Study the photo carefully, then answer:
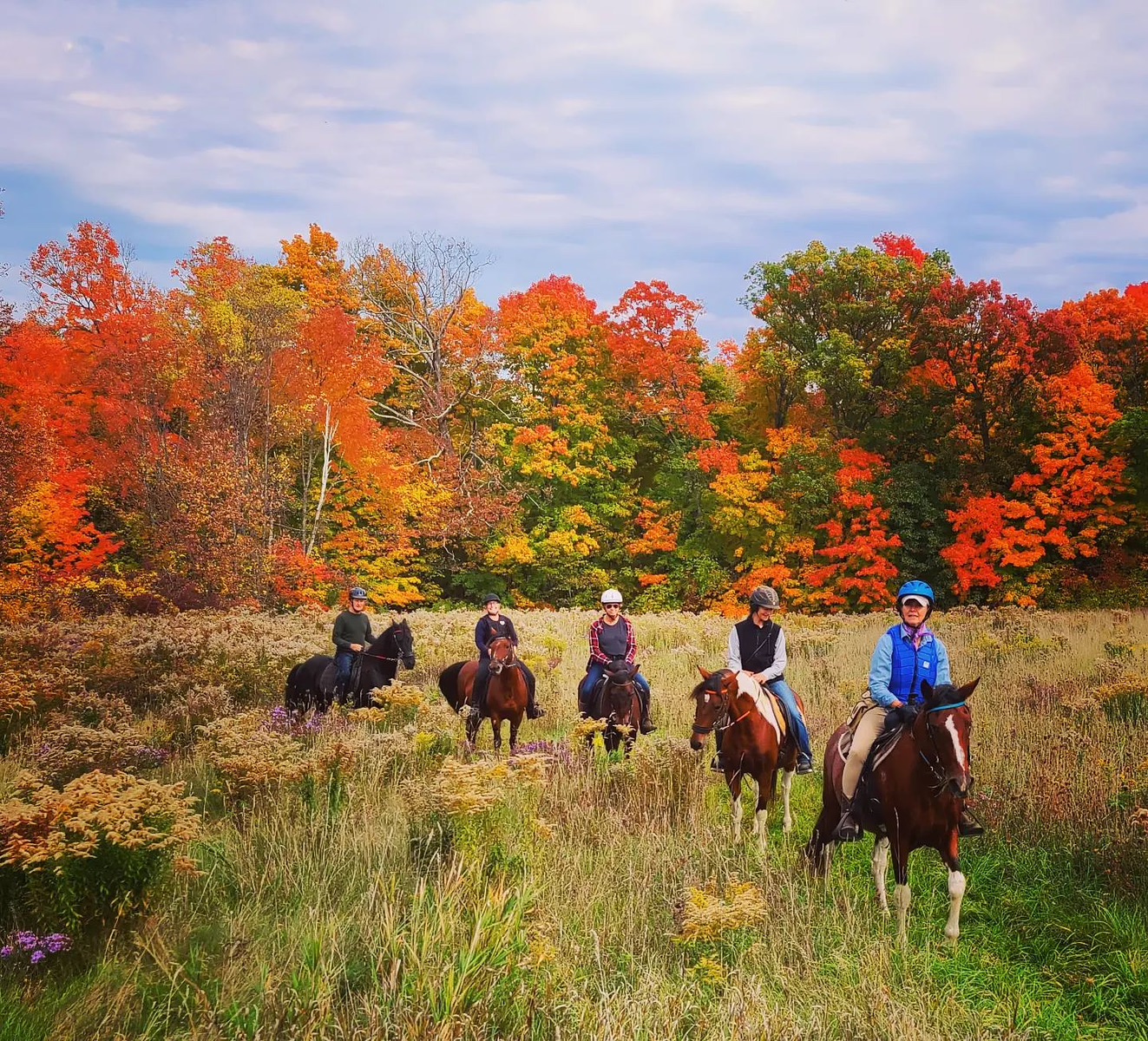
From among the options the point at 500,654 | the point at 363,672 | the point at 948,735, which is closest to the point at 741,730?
the point at 948,735

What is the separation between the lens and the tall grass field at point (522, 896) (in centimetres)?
395

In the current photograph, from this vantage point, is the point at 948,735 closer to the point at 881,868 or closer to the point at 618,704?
the point at 881,868

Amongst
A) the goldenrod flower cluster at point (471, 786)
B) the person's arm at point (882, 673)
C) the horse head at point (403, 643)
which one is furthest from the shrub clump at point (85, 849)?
the horse head at point (403, 643)

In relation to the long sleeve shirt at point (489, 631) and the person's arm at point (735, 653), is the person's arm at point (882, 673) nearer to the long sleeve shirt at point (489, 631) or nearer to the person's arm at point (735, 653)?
the person's arm at point (735, 653)

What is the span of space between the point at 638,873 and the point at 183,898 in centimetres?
314

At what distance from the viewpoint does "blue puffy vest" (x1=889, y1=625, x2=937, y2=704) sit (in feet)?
19.5

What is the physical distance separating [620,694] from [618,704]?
0.13 metres

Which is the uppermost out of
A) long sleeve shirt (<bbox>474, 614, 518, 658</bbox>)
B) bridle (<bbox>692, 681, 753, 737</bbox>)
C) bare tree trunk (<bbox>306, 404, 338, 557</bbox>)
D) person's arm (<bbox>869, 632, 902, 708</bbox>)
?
bare tree trunk (<bbox>306, 404, 338, 557</bbox>)

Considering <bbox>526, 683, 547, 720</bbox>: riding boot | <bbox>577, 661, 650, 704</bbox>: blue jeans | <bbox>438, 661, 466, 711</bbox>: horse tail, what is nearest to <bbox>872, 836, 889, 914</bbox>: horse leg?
<bbox>577, 661, 650, 704</bbox>: blue jeans

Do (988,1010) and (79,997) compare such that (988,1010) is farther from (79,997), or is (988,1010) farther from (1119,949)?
(79,997)

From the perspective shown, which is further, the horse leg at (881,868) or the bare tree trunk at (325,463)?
the bare tree trunk at (325,463)

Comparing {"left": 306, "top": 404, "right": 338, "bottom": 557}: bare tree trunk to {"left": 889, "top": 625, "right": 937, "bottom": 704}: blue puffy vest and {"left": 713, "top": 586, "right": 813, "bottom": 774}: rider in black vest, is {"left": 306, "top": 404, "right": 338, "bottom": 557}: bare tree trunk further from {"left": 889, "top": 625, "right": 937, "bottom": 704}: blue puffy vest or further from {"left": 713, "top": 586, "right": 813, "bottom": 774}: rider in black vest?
{"left": 889, "top": 625, "right": 937, "bottom": 704}: blue puffy vest

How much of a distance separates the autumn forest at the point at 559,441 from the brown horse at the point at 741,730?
55.4 feet

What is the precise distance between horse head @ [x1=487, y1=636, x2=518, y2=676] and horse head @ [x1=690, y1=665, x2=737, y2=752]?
3.40m
